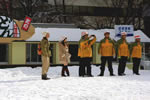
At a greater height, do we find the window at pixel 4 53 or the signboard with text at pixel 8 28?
the signboard with text at pixel 8 28

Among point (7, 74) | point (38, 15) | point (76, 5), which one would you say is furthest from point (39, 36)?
point (76, 5)

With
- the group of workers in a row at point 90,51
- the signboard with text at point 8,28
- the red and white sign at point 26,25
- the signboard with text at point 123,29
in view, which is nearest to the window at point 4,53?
the signboard with text at point 8,28

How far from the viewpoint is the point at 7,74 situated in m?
11.9

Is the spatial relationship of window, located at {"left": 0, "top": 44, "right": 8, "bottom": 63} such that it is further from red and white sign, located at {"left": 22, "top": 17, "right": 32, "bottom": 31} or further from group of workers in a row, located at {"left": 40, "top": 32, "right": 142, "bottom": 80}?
group of workers in a row, located at {"left": 40, "top": 32, "right": 142, "bottom": 80}

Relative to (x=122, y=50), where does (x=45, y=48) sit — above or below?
above

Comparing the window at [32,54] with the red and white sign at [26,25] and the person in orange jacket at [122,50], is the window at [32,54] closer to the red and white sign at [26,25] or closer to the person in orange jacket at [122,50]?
the red and white sign at [26,25]

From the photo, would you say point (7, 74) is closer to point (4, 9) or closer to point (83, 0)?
point (4, 9)

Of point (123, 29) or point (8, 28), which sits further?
point (123, 29)

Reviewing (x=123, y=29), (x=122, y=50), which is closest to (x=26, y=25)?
(x=123, y=29)

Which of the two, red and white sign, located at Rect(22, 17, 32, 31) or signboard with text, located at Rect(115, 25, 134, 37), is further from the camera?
signboard with text, located at Rect(115, 25, 134, 37)

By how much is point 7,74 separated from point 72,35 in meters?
8.57

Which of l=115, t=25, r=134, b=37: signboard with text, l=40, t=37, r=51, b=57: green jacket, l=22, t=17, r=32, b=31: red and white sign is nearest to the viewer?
l=40, t=37, r=51, b=57: green jacket

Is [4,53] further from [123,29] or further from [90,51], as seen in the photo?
[90,51]

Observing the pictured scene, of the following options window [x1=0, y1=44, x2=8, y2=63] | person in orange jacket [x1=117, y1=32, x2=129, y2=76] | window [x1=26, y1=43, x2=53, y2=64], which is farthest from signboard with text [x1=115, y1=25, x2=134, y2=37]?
window [x1=0, y1=44, x2=8, y2=63]
